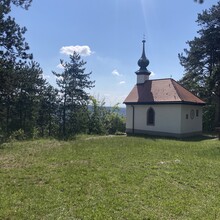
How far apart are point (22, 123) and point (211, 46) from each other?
17.1 meters

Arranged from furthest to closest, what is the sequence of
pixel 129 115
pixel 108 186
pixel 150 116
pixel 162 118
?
pixel 129 115
pixel 150 116
pixel 162 118
pixel 108 186

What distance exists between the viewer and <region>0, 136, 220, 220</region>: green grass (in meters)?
5.02

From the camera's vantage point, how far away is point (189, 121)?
19.7 metres

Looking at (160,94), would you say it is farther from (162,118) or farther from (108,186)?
(108,186)

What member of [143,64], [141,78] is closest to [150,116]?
[141,78]

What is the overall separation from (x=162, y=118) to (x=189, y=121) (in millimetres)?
1970

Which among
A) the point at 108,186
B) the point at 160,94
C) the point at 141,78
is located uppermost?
the point at 141,78

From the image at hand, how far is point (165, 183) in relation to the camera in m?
6.87

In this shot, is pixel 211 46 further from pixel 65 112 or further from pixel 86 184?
pixel 86 184

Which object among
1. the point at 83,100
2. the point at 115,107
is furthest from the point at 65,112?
the point at 115,107

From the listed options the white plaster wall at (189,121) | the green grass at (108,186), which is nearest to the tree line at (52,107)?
the white plaster wall at (189,121)

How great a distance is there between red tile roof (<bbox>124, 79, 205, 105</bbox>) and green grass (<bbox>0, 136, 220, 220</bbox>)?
29.9ft

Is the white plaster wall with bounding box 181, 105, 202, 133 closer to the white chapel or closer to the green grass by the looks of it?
the white chapel

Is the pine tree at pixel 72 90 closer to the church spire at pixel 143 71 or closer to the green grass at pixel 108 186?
the church spire at pixel 143 71
